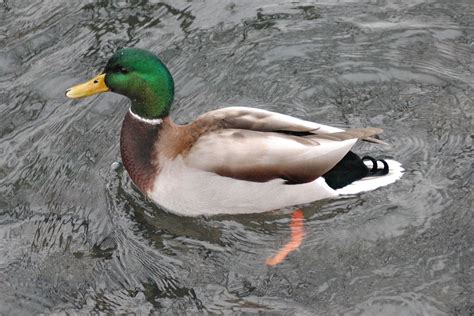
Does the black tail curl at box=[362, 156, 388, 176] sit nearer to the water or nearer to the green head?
the water

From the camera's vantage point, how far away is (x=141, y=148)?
6.08 meters

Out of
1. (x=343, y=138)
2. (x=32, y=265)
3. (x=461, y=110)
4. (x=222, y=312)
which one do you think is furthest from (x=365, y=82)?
(x=32, y=265)

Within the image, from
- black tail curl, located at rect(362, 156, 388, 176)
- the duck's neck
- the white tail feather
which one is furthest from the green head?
black tail curl, located at rect(362, 156, 388, 176)

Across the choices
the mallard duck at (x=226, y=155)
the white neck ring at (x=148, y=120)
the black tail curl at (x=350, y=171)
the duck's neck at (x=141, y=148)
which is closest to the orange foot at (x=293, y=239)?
the mallard duck at (x=226, y=155)

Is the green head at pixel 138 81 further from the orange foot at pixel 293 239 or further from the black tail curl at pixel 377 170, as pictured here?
the black tail curl at pixel 377 170

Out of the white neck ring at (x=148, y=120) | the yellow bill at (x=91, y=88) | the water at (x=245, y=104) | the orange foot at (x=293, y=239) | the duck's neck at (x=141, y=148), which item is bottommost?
the orange foot at (x=293, y=239)

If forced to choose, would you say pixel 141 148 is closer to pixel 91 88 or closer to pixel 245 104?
pixel 91 88

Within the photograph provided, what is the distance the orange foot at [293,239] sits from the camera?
18.8 feet

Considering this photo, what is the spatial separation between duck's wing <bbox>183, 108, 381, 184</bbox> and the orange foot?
342 millimetres

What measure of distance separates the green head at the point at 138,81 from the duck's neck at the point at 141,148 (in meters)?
0.10

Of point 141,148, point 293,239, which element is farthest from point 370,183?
point 141,148

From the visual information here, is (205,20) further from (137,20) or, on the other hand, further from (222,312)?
(222,312)

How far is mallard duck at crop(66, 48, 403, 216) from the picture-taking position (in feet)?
18.7

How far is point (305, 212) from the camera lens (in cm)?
604
